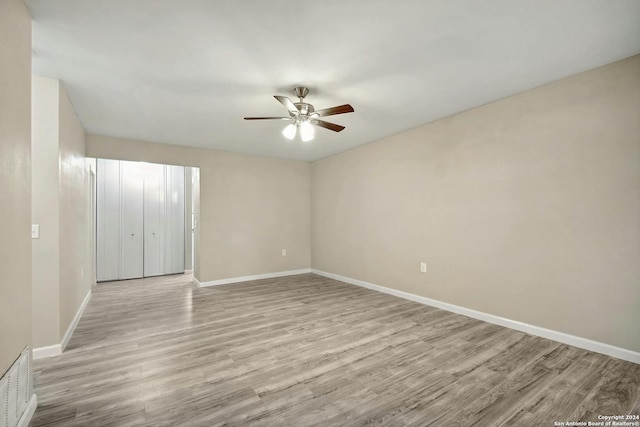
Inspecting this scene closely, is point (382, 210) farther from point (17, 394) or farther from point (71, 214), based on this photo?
point (17, 394)

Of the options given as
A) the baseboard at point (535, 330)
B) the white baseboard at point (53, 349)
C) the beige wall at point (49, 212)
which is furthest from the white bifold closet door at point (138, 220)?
the baseboard at point (535, 330)

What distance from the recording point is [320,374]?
204 cm

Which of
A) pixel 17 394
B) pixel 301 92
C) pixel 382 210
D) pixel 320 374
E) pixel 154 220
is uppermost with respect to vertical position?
pixel 301 92

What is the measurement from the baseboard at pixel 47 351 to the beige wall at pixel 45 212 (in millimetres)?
32

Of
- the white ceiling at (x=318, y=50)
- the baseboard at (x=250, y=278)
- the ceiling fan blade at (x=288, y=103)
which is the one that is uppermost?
the white ceiling at (x=318, y=50)

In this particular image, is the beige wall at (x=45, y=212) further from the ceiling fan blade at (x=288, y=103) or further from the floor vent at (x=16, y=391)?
the ceiling fan blade at (x=288, y=103)

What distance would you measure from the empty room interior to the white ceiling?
0.02m

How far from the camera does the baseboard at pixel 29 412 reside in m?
1.50

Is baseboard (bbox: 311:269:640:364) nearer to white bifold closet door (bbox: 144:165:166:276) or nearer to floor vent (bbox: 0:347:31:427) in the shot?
floor vent (bbox: 0:347:31:427)

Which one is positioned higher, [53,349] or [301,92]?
[301,92]

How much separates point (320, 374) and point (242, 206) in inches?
148

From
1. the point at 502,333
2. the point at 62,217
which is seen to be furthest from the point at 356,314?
the point at 62,217

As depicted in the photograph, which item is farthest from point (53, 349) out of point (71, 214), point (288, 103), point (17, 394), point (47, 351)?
point (288, 103)

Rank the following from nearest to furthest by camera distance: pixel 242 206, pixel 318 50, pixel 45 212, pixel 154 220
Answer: pixel 318 50 < pixel 45 212 < pixel 242 206 < pixel 154 220
